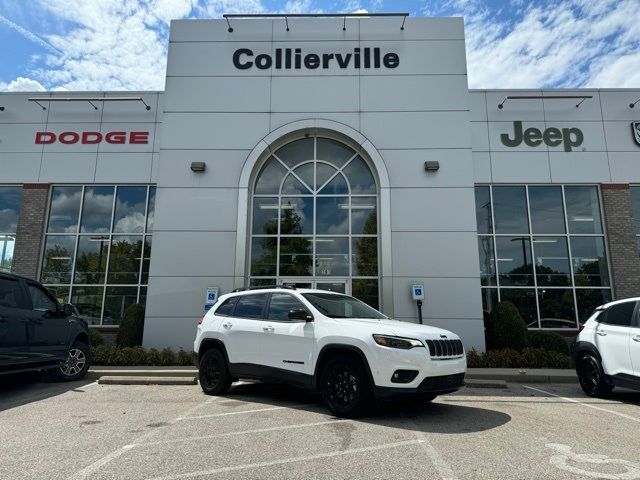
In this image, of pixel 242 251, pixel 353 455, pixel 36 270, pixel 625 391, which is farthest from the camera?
pixel 36 270

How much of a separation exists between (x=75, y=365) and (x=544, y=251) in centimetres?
1394

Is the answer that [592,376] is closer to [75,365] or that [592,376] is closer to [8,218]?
[75,365]

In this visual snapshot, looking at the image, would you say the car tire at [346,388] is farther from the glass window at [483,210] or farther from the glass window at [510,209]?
the glass window at [510,209]

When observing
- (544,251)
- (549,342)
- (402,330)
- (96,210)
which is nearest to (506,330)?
(549,342)

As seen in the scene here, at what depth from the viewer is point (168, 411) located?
6.62 metres

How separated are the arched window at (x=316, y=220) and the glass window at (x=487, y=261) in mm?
4314

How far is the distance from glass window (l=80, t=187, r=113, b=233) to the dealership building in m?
0.05

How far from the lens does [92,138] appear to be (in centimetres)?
1594

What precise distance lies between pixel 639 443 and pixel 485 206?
37.1 feet

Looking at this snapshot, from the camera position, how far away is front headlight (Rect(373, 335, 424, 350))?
227 inches

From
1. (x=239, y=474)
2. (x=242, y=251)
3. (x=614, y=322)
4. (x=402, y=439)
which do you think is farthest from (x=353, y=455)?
(x=242, y=251)

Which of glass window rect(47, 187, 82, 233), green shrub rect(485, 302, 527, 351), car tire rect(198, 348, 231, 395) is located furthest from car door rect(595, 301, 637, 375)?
glass window rect(47, 187, 82, 233)

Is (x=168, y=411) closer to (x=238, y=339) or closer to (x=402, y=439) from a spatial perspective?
(x=238, y=339)

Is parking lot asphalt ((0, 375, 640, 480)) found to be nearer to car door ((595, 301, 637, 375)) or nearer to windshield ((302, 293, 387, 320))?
car door ((595, 301, 637, 375))
